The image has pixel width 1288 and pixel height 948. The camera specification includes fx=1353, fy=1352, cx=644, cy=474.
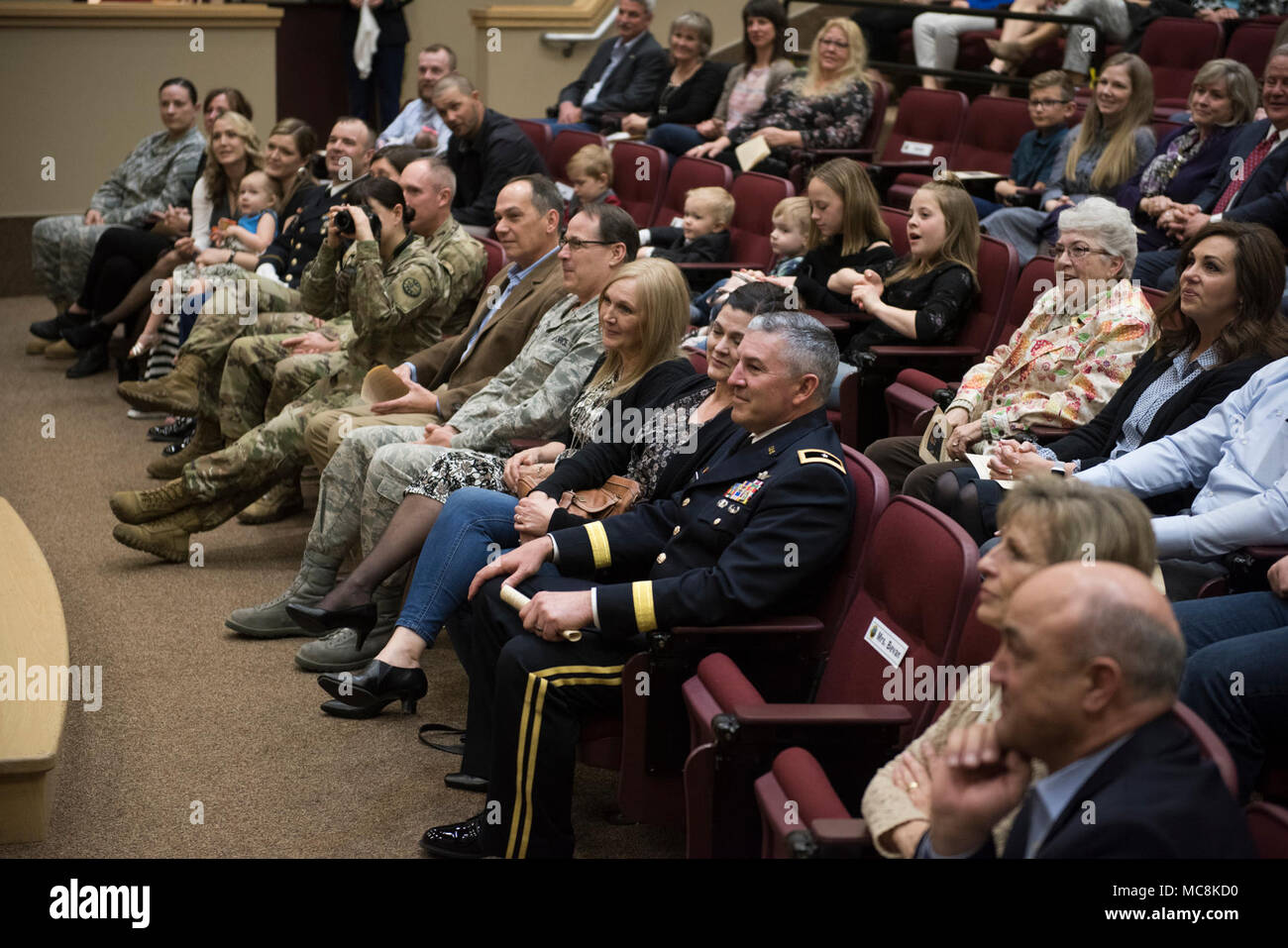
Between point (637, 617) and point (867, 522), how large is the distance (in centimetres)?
41

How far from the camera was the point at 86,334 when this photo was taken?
611cm

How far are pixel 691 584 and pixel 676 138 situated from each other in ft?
13.9

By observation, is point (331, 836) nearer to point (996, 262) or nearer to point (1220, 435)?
point (1220, 435)

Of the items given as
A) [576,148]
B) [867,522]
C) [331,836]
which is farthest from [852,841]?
[576,148]

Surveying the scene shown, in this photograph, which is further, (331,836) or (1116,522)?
(331,836)

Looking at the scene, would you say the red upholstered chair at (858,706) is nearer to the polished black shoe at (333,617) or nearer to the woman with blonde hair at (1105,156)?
the polished black shoe at (333,617)

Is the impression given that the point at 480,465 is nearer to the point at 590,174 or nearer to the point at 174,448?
the point at 174,448

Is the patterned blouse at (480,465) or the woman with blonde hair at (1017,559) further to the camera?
the patterned blouse at (480,465)

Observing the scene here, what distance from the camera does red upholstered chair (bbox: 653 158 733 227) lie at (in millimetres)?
5043

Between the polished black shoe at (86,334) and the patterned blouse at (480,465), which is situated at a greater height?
the patterned blouse at (480,465)

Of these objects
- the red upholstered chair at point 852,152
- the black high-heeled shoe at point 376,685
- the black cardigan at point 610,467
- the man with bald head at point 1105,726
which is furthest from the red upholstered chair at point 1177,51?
the man with bald head at point 1105,726

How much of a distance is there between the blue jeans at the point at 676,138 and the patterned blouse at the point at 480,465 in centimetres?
318

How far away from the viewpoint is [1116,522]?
1.53m

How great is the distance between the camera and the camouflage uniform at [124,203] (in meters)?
6.23
